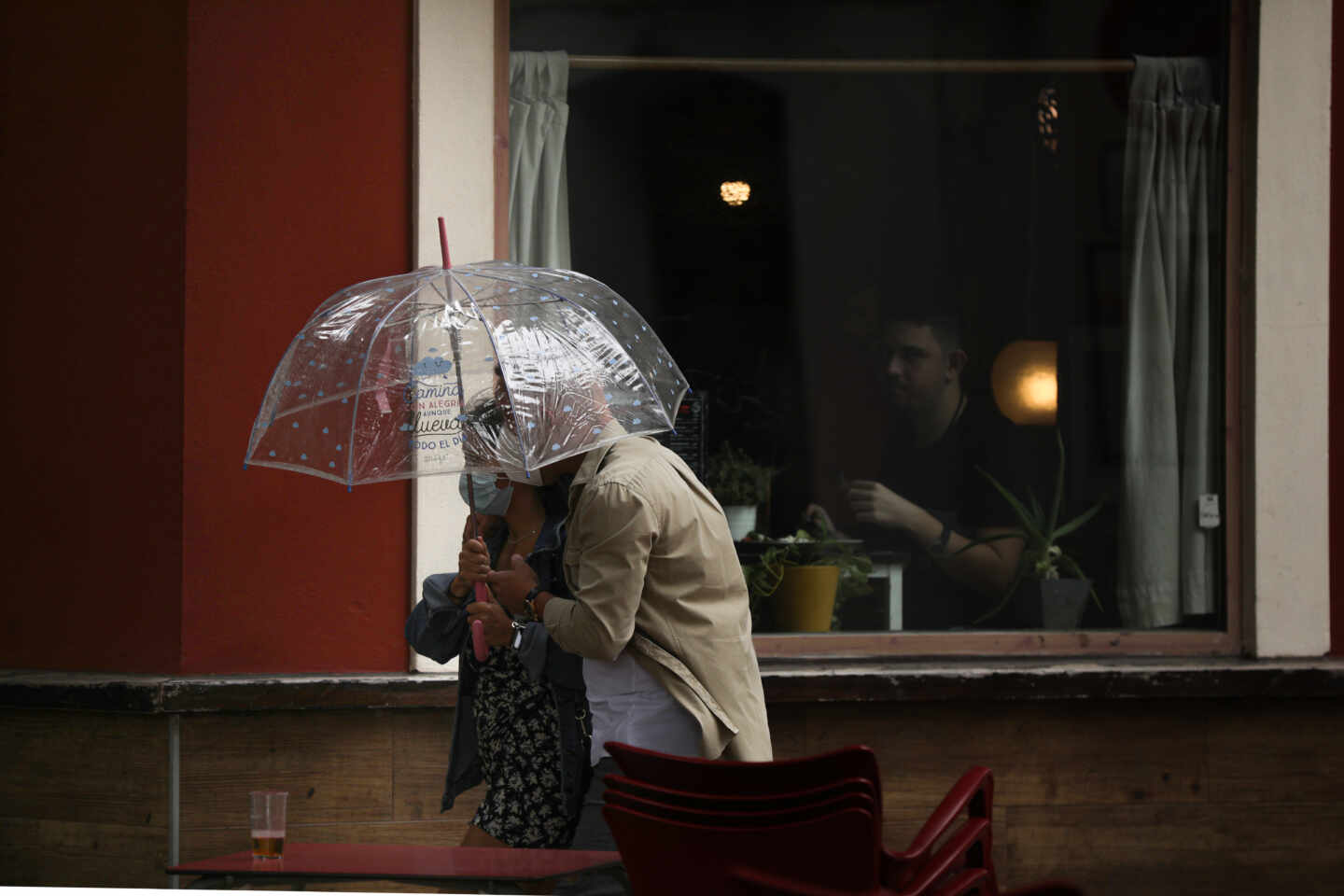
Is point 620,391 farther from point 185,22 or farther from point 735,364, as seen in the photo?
point 185,22

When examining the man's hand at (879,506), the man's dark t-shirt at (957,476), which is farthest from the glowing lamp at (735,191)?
the man's hand at (879,506)

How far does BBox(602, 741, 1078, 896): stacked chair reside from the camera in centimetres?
223

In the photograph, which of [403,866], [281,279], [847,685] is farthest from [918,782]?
[281,279]

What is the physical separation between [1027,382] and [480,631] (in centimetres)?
279

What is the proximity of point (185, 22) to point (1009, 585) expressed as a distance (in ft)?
11.7

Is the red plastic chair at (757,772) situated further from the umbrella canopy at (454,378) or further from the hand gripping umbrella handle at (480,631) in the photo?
the hand gripping umbrella handle at (480,631)

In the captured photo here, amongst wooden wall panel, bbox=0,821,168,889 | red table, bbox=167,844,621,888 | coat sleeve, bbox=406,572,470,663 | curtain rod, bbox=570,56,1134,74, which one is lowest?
wooden wall panel, bbox=0,821,168,889

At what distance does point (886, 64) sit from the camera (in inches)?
208

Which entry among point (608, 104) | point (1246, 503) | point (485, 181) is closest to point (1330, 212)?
point (1246, 503)

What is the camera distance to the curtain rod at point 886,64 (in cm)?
520

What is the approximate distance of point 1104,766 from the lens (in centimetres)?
486

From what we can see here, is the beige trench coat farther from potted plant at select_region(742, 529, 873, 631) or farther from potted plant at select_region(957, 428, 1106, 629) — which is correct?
potted plant at select_region(957, 428, 1106, 629)

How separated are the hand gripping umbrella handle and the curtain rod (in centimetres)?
248

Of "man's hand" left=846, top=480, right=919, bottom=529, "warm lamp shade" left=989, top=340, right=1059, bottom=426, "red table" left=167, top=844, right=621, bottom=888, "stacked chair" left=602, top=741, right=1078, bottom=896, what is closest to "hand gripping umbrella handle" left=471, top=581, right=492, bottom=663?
"red table" left=167, top=844, right=621, bottom=888
